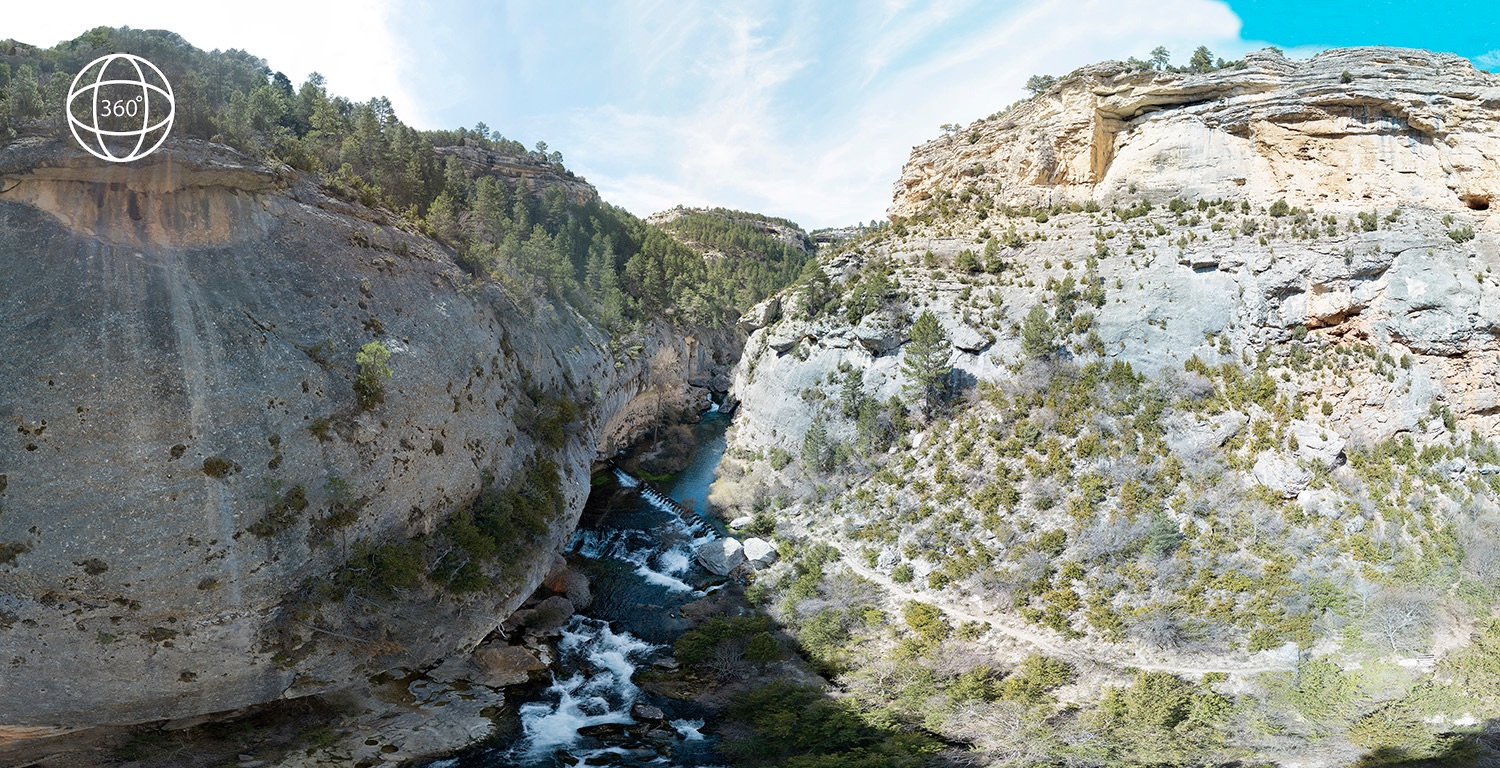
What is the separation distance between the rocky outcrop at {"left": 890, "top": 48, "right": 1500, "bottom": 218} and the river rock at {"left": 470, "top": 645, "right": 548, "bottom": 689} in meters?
42.9

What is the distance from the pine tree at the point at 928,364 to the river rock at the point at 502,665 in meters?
25.1

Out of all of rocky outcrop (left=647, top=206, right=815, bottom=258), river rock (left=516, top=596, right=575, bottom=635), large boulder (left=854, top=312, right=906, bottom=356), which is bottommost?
river rock (left=516, top=596, right=575, bottom=635)

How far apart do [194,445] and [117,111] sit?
10691 mm

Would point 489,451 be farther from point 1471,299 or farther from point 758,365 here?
point 1471,299

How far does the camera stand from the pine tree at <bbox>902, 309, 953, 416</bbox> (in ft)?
116

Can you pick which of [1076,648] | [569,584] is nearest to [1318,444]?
[1076,648]

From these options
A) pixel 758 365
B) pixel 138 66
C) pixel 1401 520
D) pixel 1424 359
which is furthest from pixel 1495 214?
pixel 138 66

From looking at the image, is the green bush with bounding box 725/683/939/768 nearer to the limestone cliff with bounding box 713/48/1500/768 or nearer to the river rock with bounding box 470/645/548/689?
the limestone cliff with bounding box 713/48/1500/768

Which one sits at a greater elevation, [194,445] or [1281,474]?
[194,445]

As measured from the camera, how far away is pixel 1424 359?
27844 millimetres

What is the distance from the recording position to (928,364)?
3559 cm

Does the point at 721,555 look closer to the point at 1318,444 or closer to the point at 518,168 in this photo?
the point at 1318,444

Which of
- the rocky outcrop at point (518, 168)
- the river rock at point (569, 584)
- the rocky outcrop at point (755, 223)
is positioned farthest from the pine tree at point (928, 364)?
the rocky outcrop at point (755, 223)

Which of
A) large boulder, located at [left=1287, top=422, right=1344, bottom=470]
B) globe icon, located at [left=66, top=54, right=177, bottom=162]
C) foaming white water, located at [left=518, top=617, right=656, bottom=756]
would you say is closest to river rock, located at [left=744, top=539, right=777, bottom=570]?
foaming white water, located at [left=518, top=617, right=656, bottom=756]
